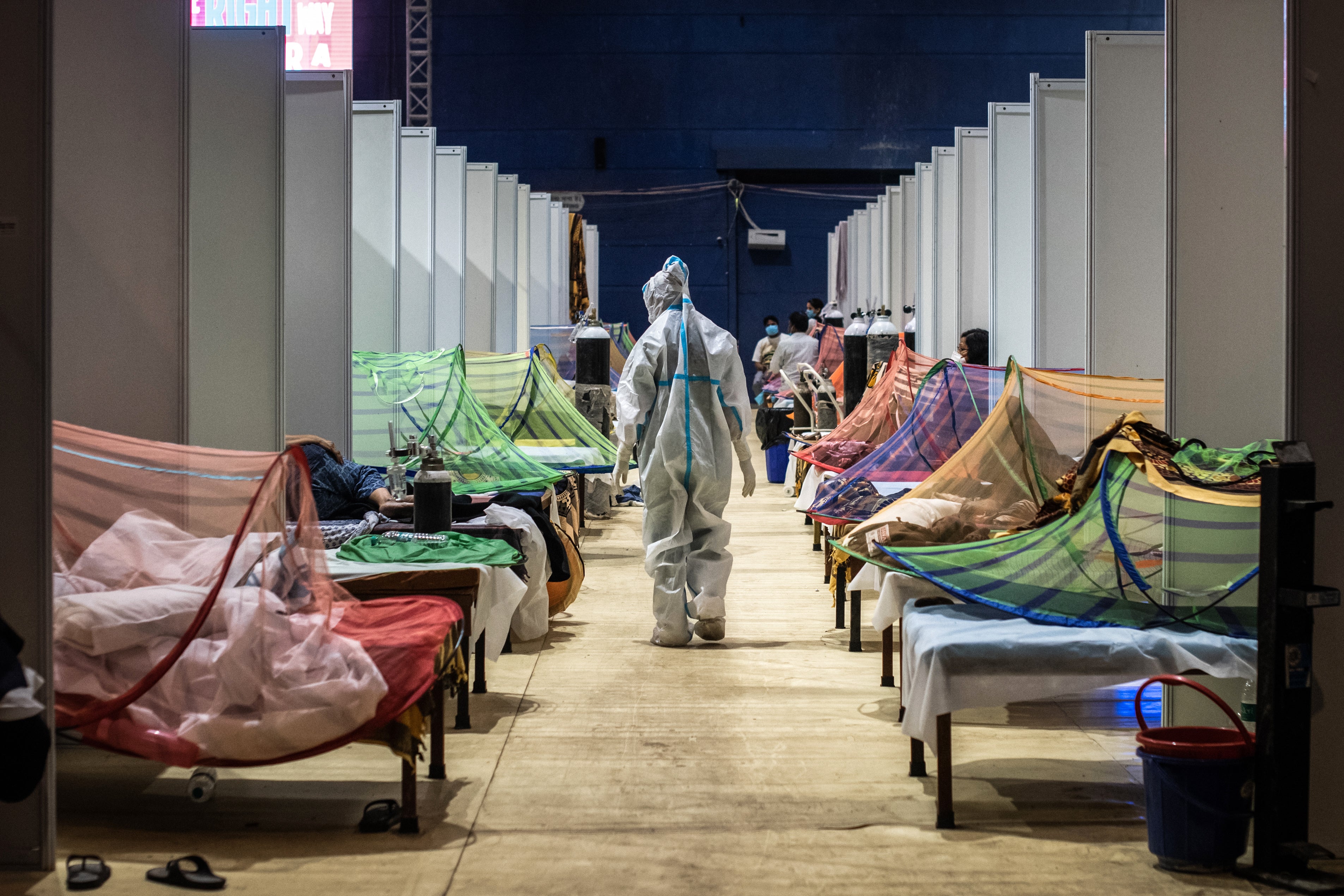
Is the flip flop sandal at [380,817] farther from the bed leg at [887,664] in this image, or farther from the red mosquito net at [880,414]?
the red mosquito net at [880,414]

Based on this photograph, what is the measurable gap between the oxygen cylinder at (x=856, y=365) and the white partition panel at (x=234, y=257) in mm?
4585

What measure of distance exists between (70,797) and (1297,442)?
3022 millimetres

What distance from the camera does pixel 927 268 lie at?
34.1 ft

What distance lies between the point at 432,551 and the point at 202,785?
1.01 meters

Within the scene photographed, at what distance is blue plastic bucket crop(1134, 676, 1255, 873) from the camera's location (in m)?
2.81

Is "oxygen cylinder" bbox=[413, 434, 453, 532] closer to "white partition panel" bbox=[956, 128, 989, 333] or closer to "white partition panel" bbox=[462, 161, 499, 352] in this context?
"white partition panel" bbox=[956, 128, 989, 333]

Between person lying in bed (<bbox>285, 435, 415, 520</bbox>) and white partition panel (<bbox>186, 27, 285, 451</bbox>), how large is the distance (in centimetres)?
16

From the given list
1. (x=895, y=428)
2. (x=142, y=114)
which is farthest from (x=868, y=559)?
(x=895, y=428)

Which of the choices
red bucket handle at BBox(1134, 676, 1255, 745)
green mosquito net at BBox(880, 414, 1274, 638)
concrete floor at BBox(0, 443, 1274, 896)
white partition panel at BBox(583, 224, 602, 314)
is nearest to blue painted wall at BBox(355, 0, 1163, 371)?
white partition panel at BBox(583, 224, 602, 314)

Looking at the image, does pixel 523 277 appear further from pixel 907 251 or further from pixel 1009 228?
pixel 1009 228

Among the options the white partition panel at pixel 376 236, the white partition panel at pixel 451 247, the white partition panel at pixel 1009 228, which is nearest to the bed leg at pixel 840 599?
the white partition panel at pixel 1009 228

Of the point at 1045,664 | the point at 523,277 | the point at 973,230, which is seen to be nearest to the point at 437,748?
the point at 1045,664

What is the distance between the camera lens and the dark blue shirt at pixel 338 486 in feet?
16.4

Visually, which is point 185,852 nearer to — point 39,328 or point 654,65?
point 39,328
